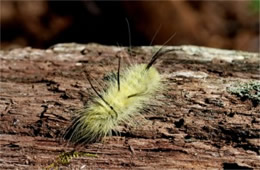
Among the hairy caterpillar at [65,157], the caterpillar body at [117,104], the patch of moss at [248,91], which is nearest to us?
the hairy caterpillar at [65,157]

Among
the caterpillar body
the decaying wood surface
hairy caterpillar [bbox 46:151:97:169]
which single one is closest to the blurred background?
the decaying wood surface

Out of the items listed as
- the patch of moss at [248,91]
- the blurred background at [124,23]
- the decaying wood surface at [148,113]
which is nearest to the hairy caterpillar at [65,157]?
the decaying wood surface at [148,113]

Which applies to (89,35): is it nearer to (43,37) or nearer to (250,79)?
(43,37)

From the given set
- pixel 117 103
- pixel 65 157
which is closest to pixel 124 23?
pixel 117 103

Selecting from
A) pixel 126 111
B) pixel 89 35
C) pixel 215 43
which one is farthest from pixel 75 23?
pixel 126 111

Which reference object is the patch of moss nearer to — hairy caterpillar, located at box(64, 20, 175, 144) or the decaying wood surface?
the decaying wood surface

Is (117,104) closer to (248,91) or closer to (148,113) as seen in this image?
(148,113)

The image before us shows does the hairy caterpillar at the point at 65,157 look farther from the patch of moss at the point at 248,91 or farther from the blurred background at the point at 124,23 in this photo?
the blurred background at the point at 124,23
